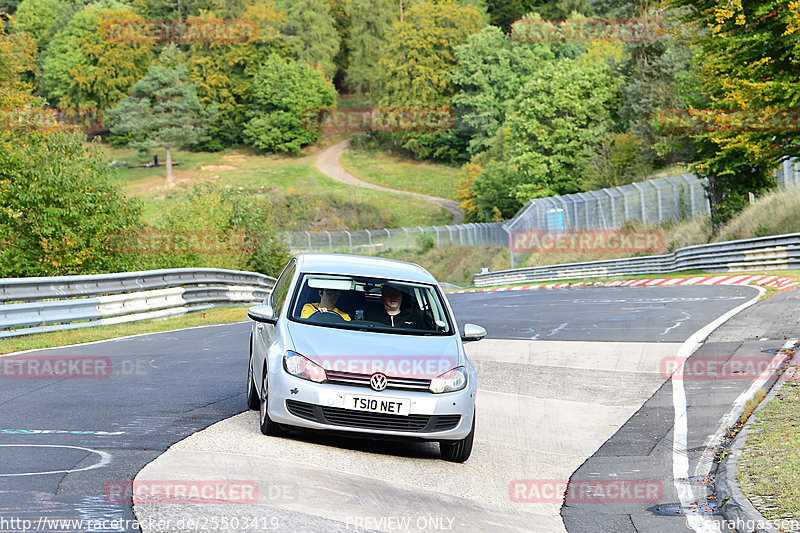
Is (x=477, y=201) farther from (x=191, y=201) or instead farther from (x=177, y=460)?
(x=177, y=460)

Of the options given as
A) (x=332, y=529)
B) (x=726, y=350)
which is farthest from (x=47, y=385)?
(x=726, y=350)

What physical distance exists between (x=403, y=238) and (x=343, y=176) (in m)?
36.6

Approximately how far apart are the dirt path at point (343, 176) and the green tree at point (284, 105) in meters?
3.22

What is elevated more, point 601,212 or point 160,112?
point 160,112

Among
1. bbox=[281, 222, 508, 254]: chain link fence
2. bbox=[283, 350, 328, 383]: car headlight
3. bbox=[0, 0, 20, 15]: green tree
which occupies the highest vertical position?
bbox=[0, 0, 20, 15]: green tree

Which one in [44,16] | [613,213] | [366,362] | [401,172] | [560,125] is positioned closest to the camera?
[366,362]

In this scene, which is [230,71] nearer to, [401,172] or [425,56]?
[425,56]

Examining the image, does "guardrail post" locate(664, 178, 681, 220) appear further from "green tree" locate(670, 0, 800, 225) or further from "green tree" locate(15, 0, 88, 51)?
"green tree" locate(15, 0, 88, 51)

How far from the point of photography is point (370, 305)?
369 inches

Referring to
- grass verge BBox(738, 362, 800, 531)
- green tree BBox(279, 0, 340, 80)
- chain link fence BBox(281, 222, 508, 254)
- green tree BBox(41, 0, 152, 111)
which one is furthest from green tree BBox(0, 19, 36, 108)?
green tree BBox(279, 0, 340, 80)

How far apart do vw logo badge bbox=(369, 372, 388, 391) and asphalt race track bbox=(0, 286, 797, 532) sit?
60cm

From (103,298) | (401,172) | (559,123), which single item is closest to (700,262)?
(103,298)

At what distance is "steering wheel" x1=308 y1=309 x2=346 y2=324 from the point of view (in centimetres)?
902

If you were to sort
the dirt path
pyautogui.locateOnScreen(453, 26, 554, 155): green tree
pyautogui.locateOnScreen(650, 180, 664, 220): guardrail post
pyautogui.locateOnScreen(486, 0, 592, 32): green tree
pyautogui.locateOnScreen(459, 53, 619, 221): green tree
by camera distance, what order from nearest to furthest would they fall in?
1. pyautogui.locateOnScreen(650, 180, 664, 220): guardrail post
2. pyautogui.locateOnScreen(459, 53, 619, 221): green tree
3. the dirt path
4. pyautogui.locateOnScreen(453, 26, 554, 155): green tree
5. pyautogui.locateOnScreen(486, 0, 592, 32): green tree
